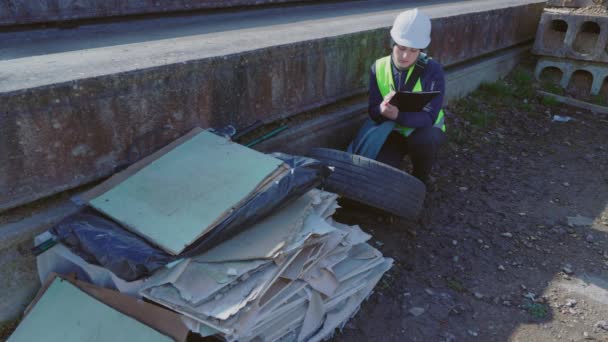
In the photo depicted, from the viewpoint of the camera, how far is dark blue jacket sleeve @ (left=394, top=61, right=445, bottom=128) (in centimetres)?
383

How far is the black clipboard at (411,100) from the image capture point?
368cm

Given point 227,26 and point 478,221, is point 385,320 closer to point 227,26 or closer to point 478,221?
point 478,221

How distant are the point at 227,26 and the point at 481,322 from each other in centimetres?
318

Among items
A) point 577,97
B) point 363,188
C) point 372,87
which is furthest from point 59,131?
point 577,97

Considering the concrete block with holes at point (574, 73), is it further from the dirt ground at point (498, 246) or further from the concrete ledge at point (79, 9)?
the concrete ledge at point (79, 9)

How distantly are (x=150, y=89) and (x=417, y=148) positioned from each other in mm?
2104

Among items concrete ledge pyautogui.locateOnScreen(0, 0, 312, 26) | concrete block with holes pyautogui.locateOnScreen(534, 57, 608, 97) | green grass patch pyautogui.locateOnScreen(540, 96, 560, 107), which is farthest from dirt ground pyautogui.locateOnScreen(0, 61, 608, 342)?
concrete ledge pyautogui.locateOnScreen(0, 0, 312, 26)

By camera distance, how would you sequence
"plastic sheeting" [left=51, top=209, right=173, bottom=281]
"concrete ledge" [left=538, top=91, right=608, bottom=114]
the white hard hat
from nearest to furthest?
"plastic sheeting" [left=51, top=209, right=173, bottom=281] < the white hard hat < "concrete ledge" [left=538, top=91, right=608, bottom=114]

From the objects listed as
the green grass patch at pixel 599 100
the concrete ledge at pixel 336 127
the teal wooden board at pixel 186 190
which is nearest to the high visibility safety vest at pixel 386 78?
the concrete ledge at pixel 336 127

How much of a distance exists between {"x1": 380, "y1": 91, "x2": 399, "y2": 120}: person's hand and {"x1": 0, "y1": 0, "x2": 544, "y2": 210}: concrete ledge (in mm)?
453

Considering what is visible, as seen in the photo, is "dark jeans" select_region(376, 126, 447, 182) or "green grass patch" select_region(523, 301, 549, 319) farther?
"dark jeans" select_region(376, 126, 447, 182)

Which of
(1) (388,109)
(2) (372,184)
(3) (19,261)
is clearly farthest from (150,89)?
(1) (388,109)

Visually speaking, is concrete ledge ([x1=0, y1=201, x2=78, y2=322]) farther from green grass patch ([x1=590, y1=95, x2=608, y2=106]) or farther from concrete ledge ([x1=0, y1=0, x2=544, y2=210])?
green grass patch ([x1=590, y1=95, x2=608, y2=106])

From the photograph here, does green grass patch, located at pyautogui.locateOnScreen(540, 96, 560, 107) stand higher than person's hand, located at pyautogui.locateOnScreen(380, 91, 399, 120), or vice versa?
person's hand, located at pyautogui.locateOnScreen(380, 91, 399, 120)
